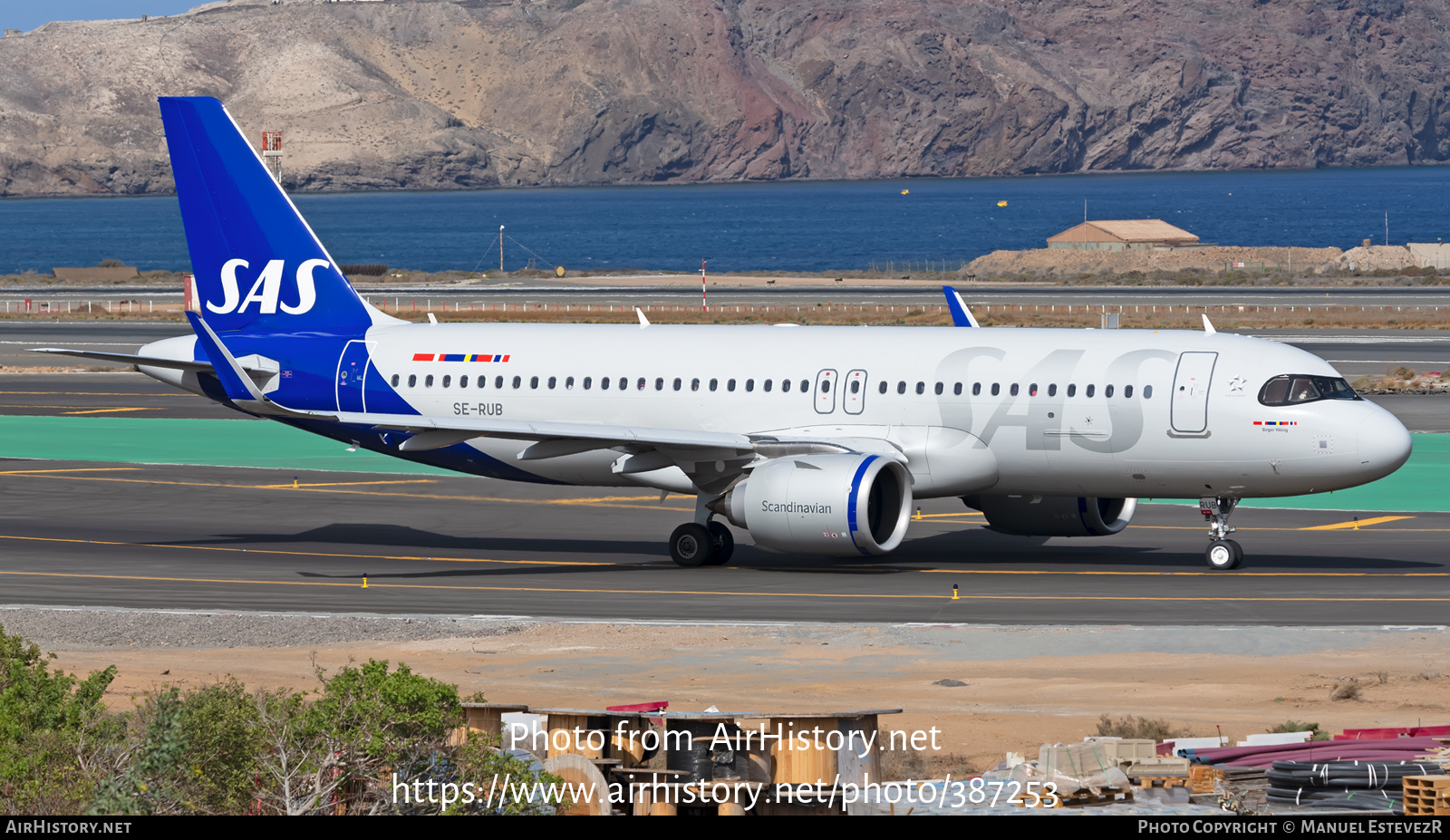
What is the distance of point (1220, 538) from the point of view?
34500 millimetres

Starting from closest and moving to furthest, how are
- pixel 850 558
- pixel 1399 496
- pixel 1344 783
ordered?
pixel 1344 783 < pixel 850 558 < pixel 1399 496

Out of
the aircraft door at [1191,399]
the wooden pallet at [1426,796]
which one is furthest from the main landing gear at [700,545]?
the wooden pallet at [1426,796]

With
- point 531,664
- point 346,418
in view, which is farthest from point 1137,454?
point 346,418

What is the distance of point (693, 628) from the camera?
29.3m

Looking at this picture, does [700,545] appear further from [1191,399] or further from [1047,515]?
[1191,399]

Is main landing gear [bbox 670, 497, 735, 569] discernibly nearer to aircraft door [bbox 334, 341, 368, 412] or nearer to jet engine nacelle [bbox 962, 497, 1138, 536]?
jet engine nacelle [bbox 962, 497, 1138, 536]

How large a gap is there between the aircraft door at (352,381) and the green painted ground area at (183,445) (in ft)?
40.8

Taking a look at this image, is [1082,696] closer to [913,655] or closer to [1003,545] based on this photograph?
[913,655]

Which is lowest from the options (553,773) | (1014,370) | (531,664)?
(553,773)

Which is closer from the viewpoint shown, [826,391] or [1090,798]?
[1090,798]

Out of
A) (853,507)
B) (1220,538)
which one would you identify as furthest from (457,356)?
(1220,538)

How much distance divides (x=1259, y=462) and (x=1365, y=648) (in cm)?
612

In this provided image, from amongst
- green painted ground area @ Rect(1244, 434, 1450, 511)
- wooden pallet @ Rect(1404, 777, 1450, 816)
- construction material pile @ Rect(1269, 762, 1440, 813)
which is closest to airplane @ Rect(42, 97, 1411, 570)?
green painted ground area @ Rect(1244, 434, 1450, 511)

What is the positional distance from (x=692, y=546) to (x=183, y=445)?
84.3ft
